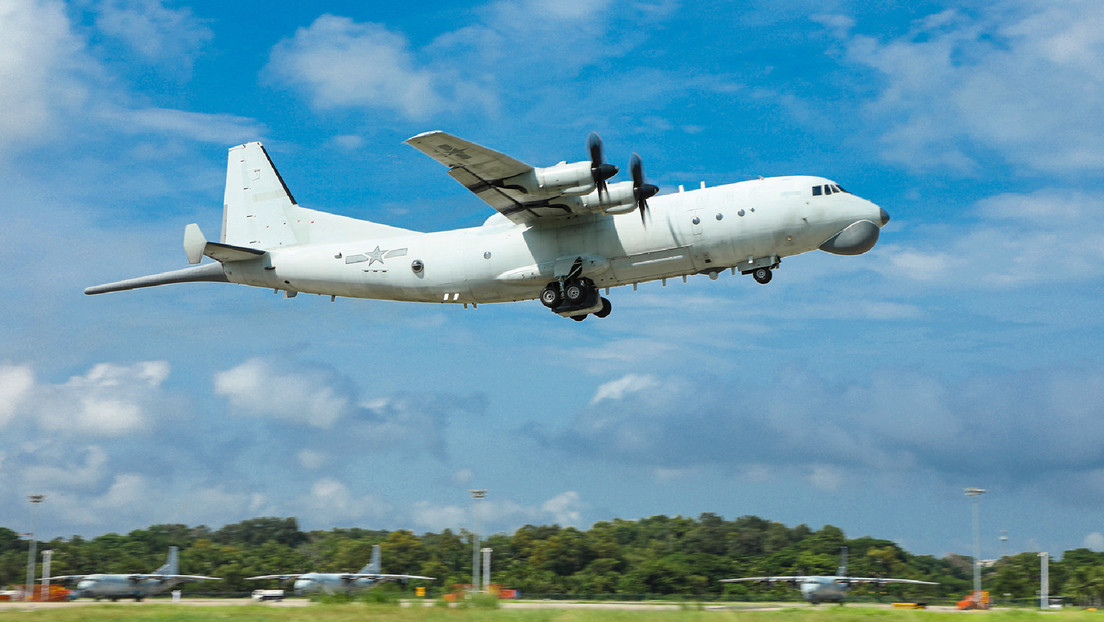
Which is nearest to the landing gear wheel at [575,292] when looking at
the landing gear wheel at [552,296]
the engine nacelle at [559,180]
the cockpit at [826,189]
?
the landing gear wheel at [552,296]

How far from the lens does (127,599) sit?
4128 centimetres

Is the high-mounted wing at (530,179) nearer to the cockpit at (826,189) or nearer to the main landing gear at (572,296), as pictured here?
the main landing gear at (572,296)

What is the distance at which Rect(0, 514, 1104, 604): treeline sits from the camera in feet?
175

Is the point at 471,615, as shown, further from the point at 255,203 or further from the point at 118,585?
the point at 118,585

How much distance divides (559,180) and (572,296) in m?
3.65

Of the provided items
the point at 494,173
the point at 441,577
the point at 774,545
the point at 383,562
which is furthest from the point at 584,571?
the point at 494,173

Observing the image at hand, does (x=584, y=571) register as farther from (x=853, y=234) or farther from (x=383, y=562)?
(x=853, y=234)

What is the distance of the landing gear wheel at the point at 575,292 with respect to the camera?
2619 cm

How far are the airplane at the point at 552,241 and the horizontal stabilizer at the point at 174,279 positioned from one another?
44mm

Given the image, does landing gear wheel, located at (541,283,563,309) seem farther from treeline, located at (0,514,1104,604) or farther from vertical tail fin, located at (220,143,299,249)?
treeline, located at (0,514,1104,604)

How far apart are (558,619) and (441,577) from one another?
38.4 meters

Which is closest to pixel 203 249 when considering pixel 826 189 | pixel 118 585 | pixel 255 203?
pixel 255 203

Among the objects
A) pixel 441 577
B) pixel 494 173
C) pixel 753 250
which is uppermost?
pixel 494 173

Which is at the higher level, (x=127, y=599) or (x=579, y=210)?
(x=579, y=210)
